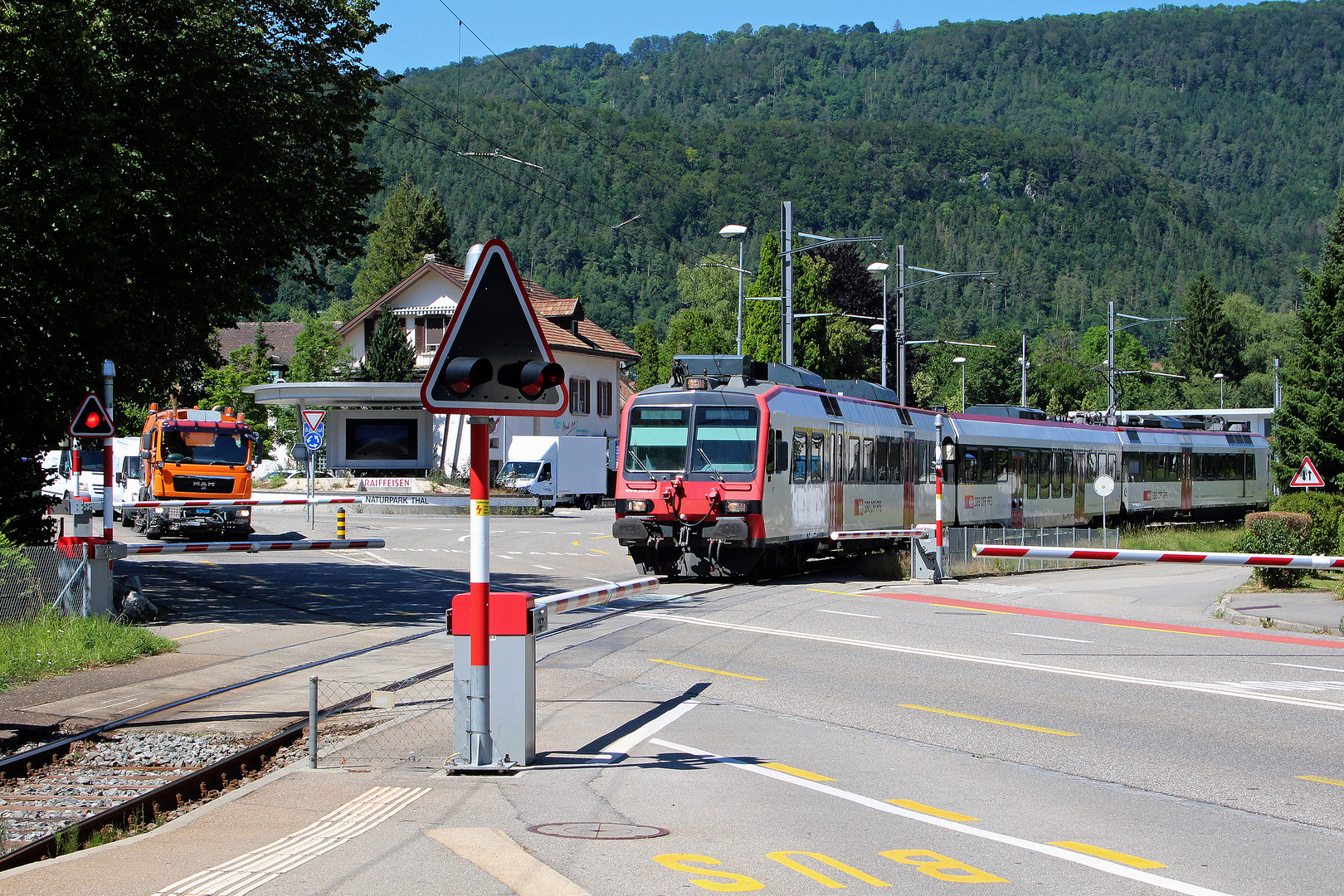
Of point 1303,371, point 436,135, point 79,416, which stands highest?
point 436,135

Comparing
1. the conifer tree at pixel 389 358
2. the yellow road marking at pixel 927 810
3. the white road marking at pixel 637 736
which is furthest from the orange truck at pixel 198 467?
the conifer tree at pixel 389 358

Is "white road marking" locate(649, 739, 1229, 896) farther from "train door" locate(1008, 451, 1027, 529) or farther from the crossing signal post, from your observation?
"train door" locate(1008, 451, 1027, 529)

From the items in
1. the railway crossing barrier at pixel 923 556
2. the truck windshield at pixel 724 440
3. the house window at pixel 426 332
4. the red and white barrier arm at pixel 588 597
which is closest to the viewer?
the red and white barrier arm at pixel 588 597

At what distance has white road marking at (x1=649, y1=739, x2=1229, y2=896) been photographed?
5781mm

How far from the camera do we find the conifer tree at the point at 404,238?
88.2m

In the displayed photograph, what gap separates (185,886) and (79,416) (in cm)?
1067

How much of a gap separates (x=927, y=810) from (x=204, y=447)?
2823cm

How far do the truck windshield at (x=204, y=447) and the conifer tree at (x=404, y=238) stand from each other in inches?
2200

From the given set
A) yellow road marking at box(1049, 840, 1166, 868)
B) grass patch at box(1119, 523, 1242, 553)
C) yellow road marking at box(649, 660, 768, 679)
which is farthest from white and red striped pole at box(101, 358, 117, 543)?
grass patch at box(1119, 523, 1242, 553)

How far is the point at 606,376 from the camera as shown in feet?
224

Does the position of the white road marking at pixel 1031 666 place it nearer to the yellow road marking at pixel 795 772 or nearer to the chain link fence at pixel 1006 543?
the yellow road marking at pixel 795 772

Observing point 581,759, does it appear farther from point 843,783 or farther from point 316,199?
point 316,199

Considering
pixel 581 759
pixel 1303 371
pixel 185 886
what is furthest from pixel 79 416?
pixel 1303 371

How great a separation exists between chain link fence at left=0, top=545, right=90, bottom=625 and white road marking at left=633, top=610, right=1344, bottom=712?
679 cm
